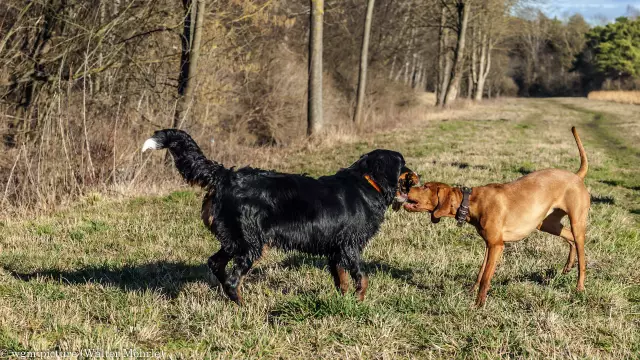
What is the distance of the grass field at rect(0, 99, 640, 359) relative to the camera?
345 cm

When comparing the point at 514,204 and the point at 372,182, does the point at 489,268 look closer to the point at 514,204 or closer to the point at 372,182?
the point at 514,204

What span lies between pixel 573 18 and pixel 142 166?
7966cm

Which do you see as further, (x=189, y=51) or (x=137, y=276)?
(x=189, y=51)

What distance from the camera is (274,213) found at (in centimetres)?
418

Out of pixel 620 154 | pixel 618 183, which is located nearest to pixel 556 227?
pixel 618 183

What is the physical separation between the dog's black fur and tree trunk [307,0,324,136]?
448 inches

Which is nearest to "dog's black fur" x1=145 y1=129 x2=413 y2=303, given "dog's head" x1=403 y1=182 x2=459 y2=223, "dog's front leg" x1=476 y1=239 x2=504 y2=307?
"dog's head" x1=403 y1=182 x2=459 y2=223

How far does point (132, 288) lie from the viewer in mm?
4520

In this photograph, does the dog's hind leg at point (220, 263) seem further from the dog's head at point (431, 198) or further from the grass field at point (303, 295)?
the dog's head at point (431, 198)

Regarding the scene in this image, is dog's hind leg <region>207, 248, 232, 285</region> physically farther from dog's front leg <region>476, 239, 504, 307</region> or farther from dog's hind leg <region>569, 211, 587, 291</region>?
dog's hind leg <region>569, 211, 587, 291</region>

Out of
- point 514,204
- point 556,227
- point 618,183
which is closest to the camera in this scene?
point 514,204

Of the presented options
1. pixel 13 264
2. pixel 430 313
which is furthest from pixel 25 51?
pixel 430 313

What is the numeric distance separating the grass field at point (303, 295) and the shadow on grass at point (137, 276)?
0.02m

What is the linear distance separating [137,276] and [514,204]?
3.45 meters
